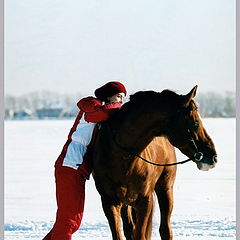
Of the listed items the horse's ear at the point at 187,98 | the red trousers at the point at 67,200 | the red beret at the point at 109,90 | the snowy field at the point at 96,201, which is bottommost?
the snowy field at the point at 96,201

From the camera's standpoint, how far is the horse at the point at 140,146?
16.2 ft

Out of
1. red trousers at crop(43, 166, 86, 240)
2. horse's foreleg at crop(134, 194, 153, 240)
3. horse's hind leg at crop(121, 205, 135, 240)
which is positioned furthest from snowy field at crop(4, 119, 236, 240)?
red trousers at crop(43, 166, 86, 240)

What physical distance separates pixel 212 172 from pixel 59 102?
3171 cm

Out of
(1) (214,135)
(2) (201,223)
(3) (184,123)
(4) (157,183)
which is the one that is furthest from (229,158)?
(3) (184,123)

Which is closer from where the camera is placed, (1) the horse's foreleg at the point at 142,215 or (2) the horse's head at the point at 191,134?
(2) the horse's head at the point at 191,134

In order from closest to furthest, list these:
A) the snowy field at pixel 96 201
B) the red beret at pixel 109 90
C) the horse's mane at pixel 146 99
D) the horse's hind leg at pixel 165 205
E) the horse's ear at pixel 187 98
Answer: the horse's ear at pixel 187 98 → the horse's mane at pixel 146 99 → the red beret at pixel 109 90 → the horse's hind leg at pixel 165 205 → the snowy field at pixel 96 201

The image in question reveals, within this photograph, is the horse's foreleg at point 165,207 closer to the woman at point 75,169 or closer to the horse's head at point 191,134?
the woman at point 75,169

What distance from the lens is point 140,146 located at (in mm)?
5207

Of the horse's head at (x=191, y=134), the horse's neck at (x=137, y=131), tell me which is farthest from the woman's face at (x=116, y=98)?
the horse's head at (x=191, y=134)

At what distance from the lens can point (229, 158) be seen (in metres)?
15.4

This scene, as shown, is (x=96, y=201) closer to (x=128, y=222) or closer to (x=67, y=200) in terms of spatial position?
(x=128, y=222)

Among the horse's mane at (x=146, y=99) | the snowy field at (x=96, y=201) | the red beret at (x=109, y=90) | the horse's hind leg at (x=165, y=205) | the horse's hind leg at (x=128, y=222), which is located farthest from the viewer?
the snowy field at (x=96, y=201)

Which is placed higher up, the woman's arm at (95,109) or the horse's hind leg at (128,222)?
the woman's arm at (95,109)

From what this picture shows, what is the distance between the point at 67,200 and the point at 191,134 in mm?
1106
